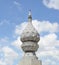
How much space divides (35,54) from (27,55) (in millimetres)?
864

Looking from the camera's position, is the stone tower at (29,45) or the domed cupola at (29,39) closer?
the stone tower at (29,45)

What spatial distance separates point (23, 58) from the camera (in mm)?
23156

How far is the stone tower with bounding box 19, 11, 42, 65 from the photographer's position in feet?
75.1

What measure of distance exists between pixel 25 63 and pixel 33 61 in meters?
0.78

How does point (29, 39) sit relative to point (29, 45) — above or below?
above

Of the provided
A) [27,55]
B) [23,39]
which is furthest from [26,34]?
[27,55]

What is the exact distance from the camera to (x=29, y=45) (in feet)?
75.8

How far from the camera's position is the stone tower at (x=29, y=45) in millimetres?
22891

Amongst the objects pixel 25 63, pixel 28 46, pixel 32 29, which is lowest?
pixel 25 63

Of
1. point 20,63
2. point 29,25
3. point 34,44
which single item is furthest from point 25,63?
point 29,25

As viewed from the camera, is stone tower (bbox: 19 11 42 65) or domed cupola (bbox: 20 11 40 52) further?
domed cupola (bbox: 20 11 40 52)

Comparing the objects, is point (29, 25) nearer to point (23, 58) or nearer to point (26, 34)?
point (26, 34)

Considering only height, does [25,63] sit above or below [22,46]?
below

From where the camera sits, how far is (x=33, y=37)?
23.1 meters
